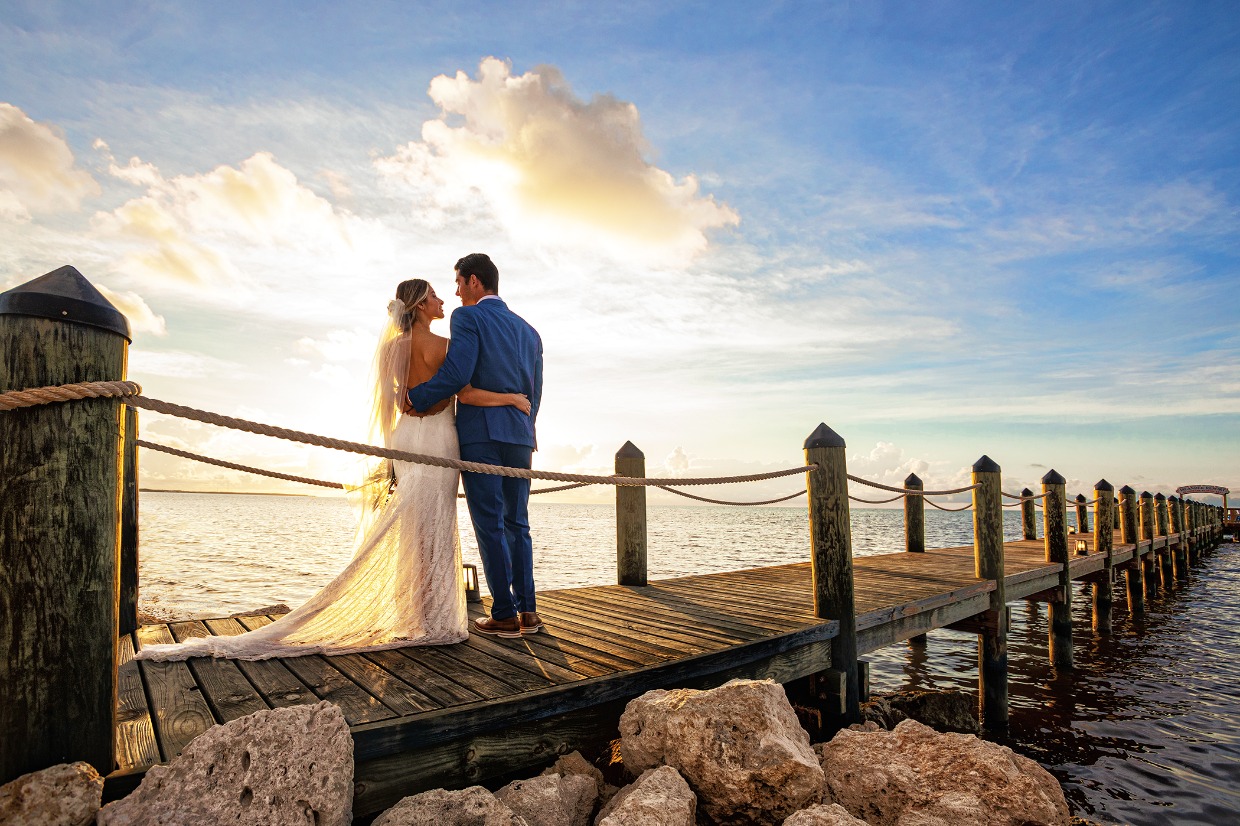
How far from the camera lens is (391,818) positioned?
228cm

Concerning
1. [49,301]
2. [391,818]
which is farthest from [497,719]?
[49,301]

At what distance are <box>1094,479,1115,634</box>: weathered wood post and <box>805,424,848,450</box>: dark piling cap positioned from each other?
1122 cm

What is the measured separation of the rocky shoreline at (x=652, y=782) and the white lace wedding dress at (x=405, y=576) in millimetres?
1197

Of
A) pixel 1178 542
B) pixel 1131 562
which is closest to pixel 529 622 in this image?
pixel 1131 562

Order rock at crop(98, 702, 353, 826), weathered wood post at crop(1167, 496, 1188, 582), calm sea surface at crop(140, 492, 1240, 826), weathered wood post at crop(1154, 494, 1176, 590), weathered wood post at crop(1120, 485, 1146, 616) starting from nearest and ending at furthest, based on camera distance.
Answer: rock at crop(98, 702, 353, 826) → calm sea surface at crop(140, 492, 1240, 826) → weathered wood post at crop(1120, 485, 1146, 616) → weathered wood post at crop(1154, 494, 1176, 590) → weathered wood post at crop(1167, 496, 1188, 582)

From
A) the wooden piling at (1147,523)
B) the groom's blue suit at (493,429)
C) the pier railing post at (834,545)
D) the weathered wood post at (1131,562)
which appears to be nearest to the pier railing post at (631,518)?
the pier railing post at (834,545)

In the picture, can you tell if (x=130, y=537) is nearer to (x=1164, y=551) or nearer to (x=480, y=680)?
(x=480, y=680)

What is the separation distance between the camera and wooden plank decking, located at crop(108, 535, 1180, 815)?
245 centimetres

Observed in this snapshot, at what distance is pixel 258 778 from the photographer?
2027 mm

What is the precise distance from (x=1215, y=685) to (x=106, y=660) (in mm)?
11894

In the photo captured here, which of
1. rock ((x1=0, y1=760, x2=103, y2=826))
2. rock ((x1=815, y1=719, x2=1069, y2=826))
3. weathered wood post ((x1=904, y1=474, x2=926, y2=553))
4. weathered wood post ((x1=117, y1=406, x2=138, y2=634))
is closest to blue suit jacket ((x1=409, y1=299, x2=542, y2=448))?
weathered wood post ((x1=117, y1=406, x2=138, y2=634))

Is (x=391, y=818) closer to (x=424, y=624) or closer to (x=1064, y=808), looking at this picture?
(x=424, y=624)

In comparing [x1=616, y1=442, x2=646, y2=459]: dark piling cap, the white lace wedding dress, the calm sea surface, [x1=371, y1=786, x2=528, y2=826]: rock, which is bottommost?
the calm sea surface

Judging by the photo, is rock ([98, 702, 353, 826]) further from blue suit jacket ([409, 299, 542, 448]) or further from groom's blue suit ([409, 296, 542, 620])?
blue suit jacket ([409, 299, 542, 448])
